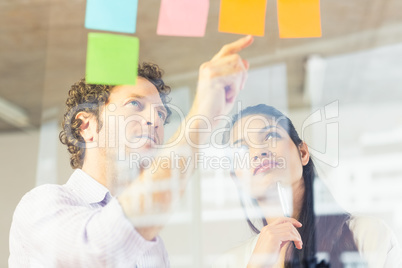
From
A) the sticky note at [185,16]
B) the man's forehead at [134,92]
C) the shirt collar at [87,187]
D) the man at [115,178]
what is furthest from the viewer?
the sticky note at [185,16]

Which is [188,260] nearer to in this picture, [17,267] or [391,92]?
[17,267]

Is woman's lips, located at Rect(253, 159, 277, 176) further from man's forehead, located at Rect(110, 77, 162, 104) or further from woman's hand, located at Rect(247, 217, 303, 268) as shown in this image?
man's forehead, located at Rect(110, 77, 162, 104)

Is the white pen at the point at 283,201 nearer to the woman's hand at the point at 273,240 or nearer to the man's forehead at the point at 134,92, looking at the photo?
the woman's hand at the point at 273,240

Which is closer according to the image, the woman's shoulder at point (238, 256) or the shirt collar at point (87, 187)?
the shirt collar at point (87, 187)

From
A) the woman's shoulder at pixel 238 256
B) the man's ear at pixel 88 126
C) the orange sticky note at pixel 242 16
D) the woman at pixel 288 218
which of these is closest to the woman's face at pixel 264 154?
the woman at pixel 288 218

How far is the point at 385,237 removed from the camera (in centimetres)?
127

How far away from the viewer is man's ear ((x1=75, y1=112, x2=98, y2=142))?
1.24 m

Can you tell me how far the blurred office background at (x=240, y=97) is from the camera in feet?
4.46

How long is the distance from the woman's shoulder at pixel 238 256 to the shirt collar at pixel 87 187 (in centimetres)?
36

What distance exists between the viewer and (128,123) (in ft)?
4.01

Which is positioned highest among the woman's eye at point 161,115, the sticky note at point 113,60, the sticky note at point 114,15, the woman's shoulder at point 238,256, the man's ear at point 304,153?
the sticky note at point 114,15

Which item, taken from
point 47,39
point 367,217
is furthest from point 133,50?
point 47,39

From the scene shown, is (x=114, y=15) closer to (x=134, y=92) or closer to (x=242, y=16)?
(x=134, y=92)

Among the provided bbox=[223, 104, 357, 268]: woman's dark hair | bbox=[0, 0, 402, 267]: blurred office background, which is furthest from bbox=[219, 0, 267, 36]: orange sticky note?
bbox=[223, 104, 357, 268]: woman's dark hair
